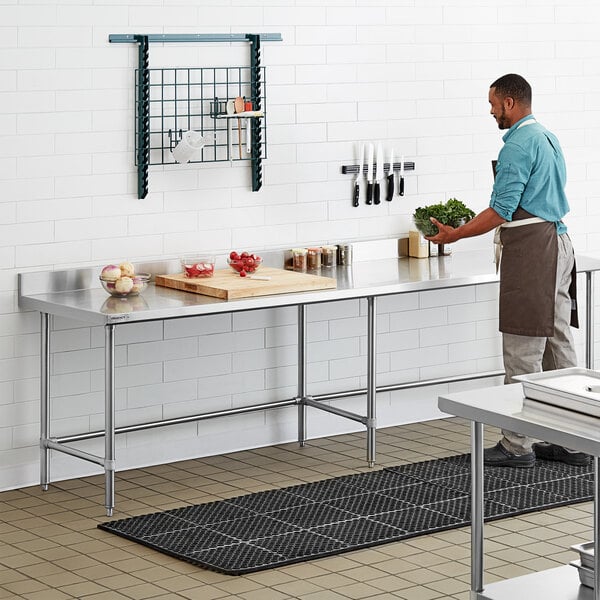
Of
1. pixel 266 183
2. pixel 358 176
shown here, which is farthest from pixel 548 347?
pixel 266 183

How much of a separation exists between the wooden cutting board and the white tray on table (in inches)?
88.4

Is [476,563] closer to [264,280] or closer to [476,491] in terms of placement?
[476,491]

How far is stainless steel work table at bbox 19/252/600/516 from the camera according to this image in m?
5.70

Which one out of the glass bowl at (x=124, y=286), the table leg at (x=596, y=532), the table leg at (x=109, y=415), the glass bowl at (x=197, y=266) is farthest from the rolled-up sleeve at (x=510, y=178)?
the table leg at (x=596, y=532)

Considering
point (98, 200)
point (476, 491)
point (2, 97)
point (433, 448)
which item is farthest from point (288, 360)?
point (476, 491)

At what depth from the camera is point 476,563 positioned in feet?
13.5

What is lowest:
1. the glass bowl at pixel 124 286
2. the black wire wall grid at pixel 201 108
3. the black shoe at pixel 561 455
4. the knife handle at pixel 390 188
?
the black shoe at pixel 561 455

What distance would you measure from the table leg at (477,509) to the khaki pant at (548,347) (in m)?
2.16

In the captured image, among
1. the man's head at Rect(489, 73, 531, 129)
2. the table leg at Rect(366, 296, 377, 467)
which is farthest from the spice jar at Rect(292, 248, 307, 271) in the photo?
the man's head at Rect(489, 73, 531, 129)

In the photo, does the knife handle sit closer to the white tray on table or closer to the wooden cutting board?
the wooden cutting board

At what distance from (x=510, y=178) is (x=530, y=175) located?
104 mm

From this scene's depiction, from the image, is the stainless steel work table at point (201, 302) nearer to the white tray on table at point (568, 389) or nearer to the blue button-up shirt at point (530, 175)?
the blue button-up shirt at point (530, 175)

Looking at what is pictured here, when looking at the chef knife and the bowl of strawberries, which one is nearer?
the bowl of strawberries

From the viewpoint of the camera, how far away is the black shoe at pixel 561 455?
6480mm
